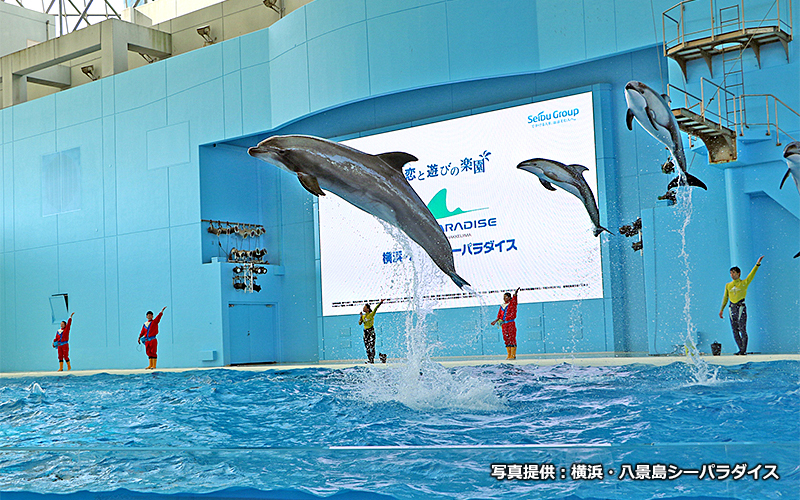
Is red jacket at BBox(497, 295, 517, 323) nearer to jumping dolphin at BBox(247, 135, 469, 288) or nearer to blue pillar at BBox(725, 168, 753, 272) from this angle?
blue pillar at BBox(725, 168, 753, 272)

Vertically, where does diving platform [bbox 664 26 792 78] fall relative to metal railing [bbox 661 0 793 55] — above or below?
below

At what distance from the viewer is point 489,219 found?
15219mm

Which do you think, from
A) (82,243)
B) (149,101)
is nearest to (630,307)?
(149,101)

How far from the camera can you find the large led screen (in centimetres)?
1421

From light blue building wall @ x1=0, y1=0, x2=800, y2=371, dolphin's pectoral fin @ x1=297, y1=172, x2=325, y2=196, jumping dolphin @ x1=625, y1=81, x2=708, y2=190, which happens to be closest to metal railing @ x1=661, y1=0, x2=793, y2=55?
light blue building wall @ x1=0, y1=0, x2=800, y2=371

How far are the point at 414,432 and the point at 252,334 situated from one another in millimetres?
13244

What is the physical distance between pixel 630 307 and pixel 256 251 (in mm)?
9434

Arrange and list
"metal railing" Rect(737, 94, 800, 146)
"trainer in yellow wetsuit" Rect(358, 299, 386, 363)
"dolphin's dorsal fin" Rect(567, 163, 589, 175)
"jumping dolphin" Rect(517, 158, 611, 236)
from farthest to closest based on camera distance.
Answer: "trainer in yellow wetsuit" Rect(358, 299, 386, 363), "metal railing" Rect(737, 94, 800, 146), "dolphin's dorsal fin" Rect(567, 163, 589, 175), "jumping dolphin" Rect(517, 158, 611, 236)

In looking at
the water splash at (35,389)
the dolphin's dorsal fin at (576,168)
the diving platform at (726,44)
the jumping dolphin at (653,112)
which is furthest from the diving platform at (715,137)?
the water splash at (35,389)

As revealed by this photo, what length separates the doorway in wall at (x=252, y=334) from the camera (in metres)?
18.1

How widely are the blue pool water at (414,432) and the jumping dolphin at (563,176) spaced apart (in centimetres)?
232

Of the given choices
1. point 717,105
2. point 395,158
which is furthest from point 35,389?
point 717,105

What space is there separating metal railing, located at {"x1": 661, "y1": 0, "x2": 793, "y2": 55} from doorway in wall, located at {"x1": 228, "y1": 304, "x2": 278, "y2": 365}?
11.4 metres

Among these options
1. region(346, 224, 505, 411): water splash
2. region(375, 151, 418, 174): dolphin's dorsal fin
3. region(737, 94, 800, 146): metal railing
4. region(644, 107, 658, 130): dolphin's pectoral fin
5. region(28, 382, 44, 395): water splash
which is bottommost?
region(28, 382, 44, 395): water splash
